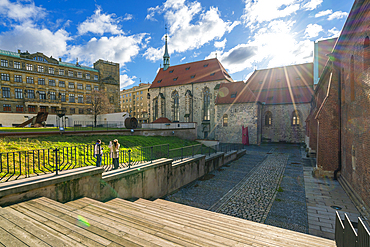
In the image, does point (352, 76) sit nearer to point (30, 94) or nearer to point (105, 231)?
point (105, 231)

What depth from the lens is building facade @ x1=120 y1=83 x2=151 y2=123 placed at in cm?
7056

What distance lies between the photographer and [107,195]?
5.82 meters

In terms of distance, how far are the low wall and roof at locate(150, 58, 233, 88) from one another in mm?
26981

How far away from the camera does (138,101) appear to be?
73312 millimetres

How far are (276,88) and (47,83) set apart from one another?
48.6m

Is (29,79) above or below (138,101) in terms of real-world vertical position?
above

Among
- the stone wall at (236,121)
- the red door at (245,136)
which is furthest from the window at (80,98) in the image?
the red door at (245,136)

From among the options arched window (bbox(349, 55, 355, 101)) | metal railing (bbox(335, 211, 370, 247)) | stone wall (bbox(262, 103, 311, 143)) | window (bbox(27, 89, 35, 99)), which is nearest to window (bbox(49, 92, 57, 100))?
window (bbox(27, 89, 35, 99))

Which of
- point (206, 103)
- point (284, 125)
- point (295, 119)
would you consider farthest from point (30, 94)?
point (295, 119)

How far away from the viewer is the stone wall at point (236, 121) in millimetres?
28188

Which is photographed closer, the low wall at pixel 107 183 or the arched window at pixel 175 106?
the low wall at pixel 107 183

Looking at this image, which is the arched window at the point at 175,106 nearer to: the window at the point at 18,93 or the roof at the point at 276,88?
the roof at the point at 276,88

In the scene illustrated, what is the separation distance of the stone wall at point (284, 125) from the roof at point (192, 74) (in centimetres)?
1098

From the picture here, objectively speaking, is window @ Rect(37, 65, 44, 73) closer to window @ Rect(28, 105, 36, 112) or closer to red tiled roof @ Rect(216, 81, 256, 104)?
window @ Rect(28, 105, 36, 112)
